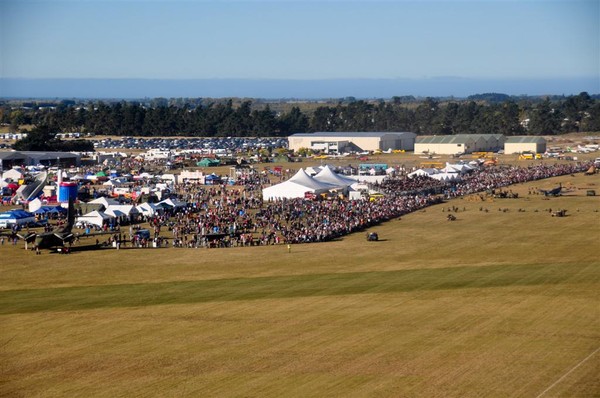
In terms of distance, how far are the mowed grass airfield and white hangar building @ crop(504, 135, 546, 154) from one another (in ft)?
150

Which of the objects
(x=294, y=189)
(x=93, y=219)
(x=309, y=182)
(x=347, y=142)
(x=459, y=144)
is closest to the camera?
(x=93, y=219)

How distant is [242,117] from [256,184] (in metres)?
55.0

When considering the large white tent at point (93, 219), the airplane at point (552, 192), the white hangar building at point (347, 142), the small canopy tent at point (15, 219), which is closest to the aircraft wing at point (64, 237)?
the large white tent at point (93, 219)

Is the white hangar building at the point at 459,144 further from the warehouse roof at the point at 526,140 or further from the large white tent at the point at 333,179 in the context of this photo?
the large white tent at the point at 333,179

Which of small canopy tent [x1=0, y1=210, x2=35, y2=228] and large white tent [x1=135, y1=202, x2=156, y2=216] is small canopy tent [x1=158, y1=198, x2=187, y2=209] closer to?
large white tent [x1=135, y1=202, x2=156, y2=216]

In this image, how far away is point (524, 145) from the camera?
74.6m

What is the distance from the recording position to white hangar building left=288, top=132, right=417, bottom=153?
79.7 metres

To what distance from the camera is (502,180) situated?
51188mm

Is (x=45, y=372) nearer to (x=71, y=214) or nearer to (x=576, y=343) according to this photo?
(x=576, y=343)

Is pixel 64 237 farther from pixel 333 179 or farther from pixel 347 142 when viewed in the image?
pixel 347 142

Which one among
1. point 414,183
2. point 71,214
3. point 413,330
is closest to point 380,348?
point 413,330

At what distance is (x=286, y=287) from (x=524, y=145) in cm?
5673

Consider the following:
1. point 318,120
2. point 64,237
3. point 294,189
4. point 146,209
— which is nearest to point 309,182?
point 294,189

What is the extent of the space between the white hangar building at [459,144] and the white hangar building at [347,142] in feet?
11.6
